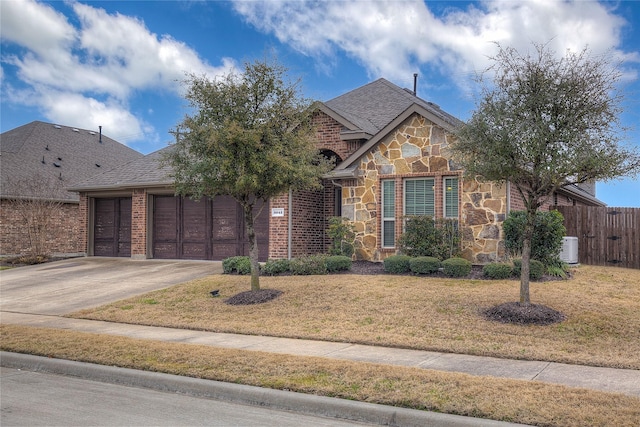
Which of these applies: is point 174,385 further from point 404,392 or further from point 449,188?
point 449,188

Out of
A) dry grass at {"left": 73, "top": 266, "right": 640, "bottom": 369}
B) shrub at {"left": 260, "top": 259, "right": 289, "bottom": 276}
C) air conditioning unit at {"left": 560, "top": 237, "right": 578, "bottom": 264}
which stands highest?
air conditioning unit at {"left": 560, "top": 237, "right": 578, "bottom": 264}

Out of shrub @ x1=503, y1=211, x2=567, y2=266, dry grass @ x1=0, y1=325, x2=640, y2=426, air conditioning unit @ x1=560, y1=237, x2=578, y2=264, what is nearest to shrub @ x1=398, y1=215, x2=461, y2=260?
shrub @ x1=503, y1=211, x2=567, y2=266

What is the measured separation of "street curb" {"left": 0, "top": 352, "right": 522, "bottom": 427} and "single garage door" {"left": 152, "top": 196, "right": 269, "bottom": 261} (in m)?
11.5

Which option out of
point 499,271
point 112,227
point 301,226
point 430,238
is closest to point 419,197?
point 430,238

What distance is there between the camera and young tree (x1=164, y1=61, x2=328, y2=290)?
12516mm

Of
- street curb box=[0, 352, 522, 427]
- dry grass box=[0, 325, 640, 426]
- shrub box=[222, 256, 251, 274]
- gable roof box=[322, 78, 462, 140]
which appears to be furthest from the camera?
gable roof box=[322, 78, 462, 140]

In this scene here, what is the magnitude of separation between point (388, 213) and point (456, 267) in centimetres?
357

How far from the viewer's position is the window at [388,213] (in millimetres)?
17438

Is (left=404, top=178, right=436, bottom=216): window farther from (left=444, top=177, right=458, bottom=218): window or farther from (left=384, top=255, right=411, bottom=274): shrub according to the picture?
(left=384, top=255, right=411, bottom=274): shrub

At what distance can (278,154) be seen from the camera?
1270 centimetres

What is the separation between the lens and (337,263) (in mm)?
15891

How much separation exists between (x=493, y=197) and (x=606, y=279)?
3.45 m

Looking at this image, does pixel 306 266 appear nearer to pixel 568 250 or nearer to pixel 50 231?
pixel 568 250

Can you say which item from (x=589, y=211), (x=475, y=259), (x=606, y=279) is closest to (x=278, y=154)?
(x=475, y=259)
